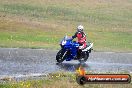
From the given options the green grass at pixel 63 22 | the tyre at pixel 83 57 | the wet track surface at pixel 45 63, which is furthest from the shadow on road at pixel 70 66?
the green grass at pixel 63 22

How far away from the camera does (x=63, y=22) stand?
162 ft

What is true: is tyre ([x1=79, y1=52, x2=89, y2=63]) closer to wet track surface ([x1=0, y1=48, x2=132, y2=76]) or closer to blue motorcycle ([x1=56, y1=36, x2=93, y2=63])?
blue motorcycle ([x1=56, y1=36, x2=93, y2=63])

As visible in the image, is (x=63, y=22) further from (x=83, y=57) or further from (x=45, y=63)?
(x=45, y=63)

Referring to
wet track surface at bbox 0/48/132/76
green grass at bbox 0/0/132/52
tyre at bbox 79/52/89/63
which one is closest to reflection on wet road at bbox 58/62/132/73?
wet track surface at bbox 0/48/132/76

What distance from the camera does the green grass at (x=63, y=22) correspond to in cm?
3478

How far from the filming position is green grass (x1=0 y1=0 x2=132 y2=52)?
114ft

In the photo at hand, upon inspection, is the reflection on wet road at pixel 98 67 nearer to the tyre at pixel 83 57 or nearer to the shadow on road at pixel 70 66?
the shadow on road at pixel 70 66

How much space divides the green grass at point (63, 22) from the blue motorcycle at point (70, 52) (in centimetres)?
726

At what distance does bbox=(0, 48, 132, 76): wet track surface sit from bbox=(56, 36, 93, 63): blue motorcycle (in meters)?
0.29

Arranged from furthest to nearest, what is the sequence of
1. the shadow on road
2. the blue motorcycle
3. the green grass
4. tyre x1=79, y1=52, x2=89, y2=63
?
the green grass → tyre x1=79, y1=52, x2=89, y2=63 → the blue motorcycle → the shadow on road

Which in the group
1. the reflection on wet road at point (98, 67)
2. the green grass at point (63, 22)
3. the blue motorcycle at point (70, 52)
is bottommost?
the green grass at point (63, 22)

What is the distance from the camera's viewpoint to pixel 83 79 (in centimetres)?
1039

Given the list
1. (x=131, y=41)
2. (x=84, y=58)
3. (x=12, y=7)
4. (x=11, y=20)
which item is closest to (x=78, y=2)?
(x=12, y=7)

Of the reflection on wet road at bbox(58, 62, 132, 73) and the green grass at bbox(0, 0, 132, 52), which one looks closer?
the reflection on wet road at bbox(58, 62, 132, 73)
